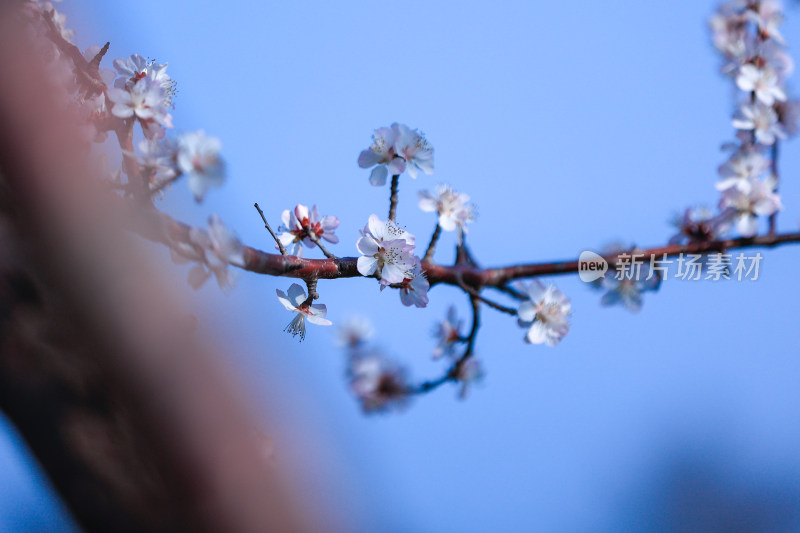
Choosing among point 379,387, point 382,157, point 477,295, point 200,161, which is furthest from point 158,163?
point 379,387

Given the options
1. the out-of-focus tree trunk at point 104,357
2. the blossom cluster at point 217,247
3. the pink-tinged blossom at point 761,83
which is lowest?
the out-of-focus tree trunk at point 104,357

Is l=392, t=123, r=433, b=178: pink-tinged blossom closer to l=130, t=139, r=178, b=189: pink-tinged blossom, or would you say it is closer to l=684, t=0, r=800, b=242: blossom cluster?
l=130, t=139, r=178, b=189: pink-tinged blossom

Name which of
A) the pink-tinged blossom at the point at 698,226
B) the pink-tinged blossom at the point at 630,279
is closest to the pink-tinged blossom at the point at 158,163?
the pink-tinged blossom at the point at 630,279

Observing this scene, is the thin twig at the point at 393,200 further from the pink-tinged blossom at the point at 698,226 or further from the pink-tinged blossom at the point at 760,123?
the pink-tinged blossom at the point at 760,123

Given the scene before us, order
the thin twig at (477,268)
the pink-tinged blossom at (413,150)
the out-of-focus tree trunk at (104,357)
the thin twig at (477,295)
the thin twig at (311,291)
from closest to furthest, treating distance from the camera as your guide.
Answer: the out-of-focus tree trunk at (104,357)
the thin twig at (477,268)
the thin twig at (311,291)
the thin twig at (477,295)
the pink-tinged blossom at (413,150)

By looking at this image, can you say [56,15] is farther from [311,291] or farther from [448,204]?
[448,204]
